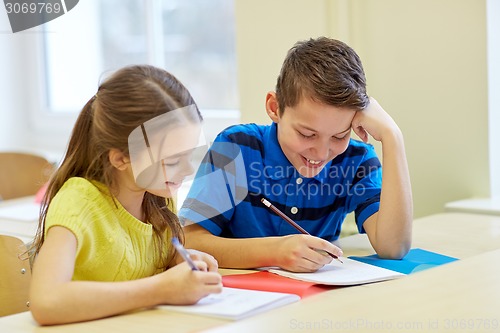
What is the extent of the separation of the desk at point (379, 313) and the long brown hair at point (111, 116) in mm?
252

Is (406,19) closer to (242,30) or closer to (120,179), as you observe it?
(242,30)

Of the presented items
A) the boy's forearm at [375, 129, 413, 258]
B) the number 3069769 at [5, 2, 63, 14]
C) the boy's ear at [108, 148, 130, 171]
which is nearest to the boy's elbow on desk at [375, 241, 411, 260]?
the boy's forearm at [375, 129, 413, 258]

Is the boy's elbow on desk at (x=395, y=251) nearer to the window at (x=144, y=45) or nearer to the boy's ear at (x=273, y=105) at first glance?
the boy's ear at (x=273, y=105)

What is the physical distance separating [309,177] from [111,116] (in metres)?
0.57

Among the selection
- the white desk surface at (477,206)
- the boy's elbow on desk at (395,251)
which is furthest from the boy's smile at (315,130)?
the white desk surface at (477,206)

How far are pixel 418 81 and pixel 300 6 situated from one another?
0.48 metres

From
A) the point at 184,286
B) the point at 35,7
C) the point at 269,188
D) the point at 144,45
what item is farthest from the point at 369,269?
the point at 35,7

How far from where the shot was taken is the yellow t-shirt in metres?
1.29

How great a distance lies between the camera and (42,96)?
4.12 meters

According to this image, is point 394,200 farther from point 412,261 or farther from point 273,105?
point 273,105

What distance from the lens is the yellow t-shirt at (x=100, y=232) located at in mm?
1294

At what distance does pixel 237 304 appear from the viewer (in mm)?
1261

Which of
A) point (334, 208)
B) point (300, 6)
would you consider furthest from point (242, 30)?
point (334, 208)

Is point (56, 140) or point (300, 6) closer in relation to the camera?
point (300, 6)
